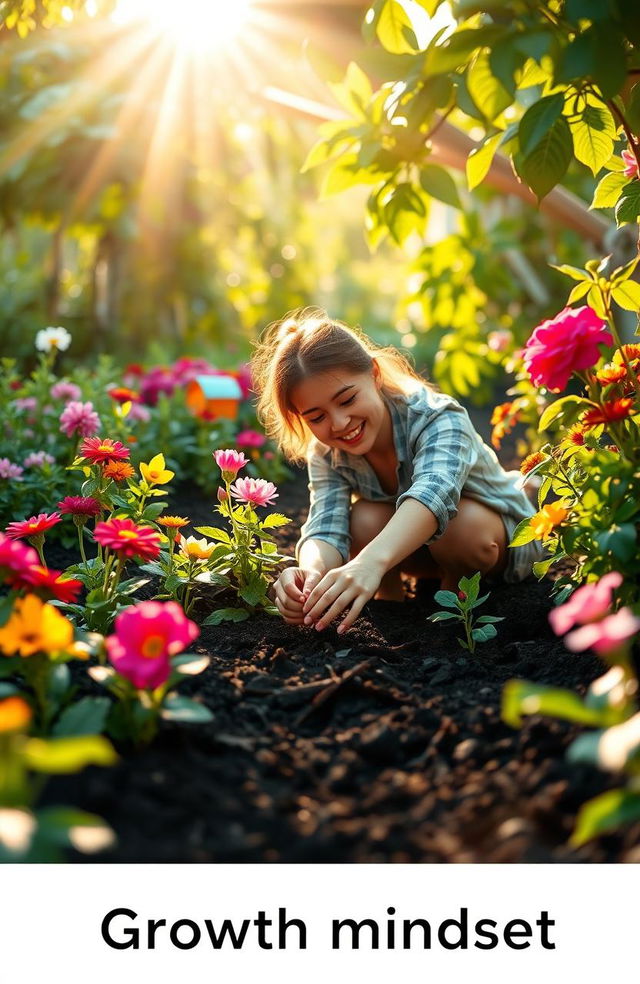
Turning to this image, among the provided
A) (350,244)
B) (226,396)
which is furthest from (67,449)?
(350,244)

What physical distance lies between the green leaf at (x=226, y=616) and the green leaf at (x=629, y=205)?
1055mm

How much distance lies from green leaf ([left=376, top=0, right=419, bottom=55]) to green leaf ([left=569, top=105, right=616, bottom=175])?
33 centimetres

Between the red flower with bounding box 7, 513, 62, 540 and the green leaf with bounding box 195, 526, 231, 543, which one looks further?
the green leaf with bounding box 195, 526, 231, 543

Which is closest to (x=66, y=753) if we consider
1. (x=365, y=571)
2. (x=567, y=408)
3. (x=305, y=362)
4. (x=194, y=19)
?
(x=365, y=571)

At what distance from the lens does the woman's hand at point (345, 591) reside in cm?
161

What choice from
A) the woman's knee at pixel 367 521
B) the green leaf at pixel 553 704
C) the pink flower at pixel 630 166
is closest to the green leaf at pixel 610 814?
the green leaf at pixel 553 704

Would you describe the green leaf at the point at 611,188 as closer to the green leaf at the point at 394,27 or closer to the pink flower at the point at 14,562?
the green leaf at the point at 394,27

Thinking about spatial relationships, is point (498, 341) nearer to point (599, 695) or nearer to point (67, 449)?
point (67, 449)

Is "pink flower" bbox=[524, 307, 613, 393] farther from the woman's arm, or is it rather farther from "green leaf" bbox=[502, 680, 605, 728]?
"green leaf" bbox=[502, 680, 605, 728]

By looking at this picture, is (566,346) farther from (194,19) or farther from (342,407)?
(194,19)

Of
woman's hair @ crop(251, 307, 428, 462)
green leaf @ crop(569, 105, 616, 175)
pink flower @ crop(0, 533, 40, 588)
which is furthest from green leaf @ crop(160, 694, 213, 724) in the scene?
green leaf @ crop(569, 105, 616, 175)

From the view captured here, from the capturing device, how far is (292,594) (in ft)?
5.72

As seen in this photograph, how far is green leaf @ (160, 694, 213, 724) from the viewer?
1.07 m
